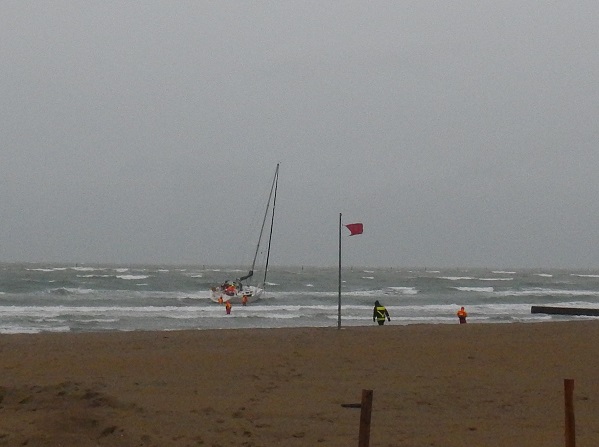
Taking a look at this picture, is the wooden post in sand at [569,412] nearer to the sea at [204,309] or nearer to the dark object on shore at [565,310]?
the sea at [204,309]

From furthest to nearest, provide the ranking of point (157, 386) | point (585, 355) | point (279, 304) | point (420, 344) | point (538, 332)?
1. point (279, 304)
2. point (538, 332)
3. point (420, 344)
4. point (585, 355)
5. point (157, 386)

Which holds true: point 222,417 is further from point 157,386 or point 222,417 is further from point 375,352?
point 375,352

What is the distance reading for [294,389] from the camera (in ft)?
32.3

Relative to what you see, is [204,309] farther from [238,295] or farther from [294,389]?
[294,389]

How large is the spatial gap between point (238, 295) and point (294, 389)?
95.9ft

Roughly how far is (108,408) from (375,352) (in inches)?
249

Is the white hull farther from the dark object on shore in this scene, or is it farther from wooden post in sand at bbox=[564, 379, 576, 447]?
wooden post in sand at bbox=[564, 379, 576, 447]

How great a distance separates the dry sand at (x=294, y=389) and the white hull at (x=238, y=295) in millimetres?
22142

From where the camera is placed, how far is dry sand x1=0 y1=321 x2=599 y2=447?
7434 millimetres

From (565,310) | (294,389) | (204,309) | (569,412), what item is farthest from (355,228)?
(204,309)

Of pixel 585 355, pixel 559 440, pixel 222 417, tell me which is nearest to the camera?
pixel 559 440

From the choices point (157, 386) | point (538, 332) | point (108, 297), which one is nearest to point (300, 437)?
point (157, 386)

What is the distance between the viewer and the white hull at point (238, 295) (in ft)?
126

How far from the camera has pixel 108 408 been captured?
8.16 metres
